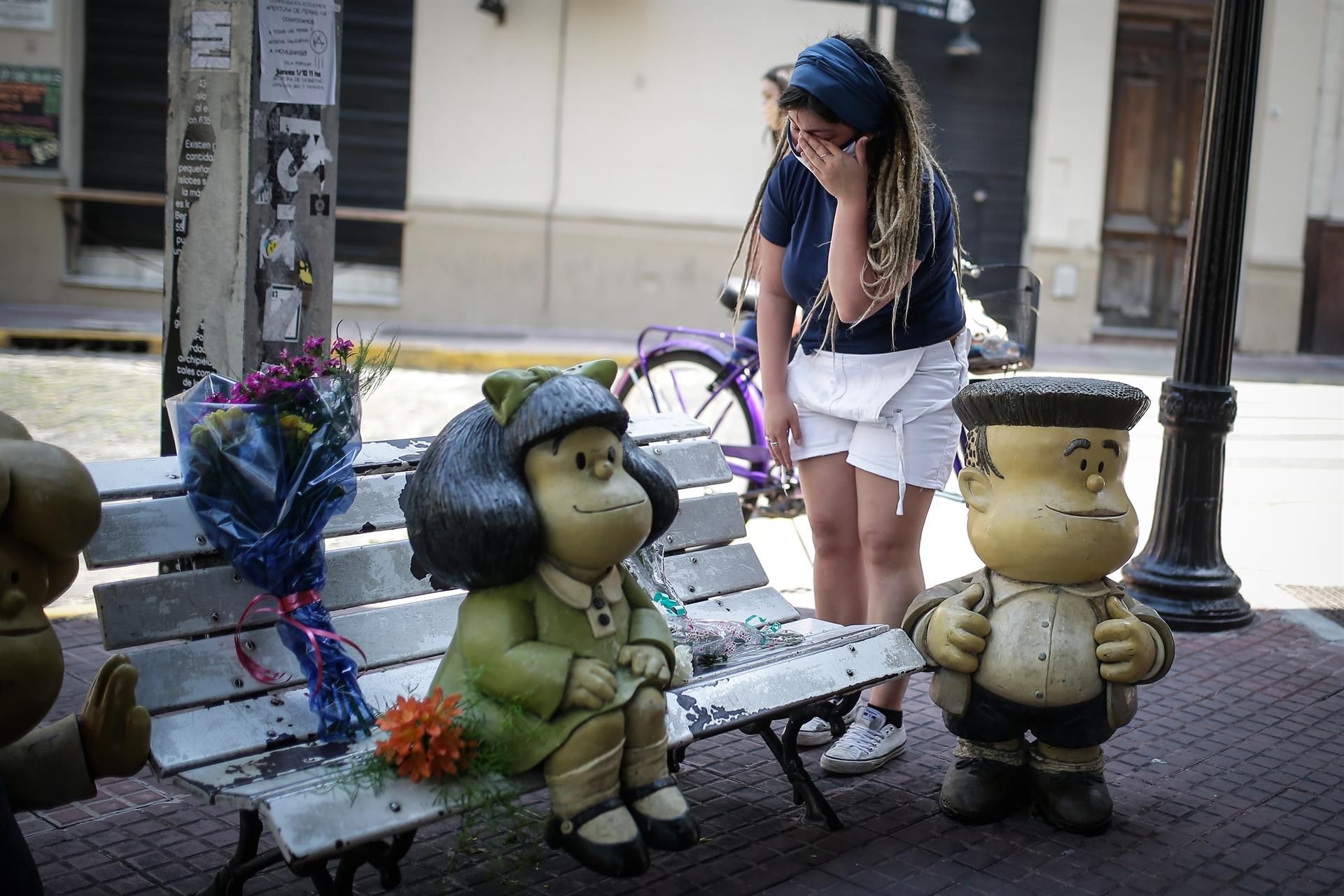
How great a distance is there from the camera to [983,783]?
3.44 metres

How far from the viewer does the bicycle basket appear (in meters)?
6.42

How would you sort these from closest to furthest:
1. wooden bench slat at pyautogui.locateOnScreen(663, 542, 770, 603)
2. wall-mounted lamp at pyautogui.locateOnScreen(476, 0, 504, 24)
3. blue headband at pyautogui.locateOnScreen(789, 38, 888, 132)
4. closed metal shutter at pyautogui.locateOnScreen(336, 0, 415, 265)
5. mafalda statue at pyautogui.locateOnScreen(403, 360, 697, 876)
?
1. mafalda statue at pyautogui.locateOnScreen(403, 360, 697, 876)
2. blue headband at pyautogui.locateOnScreen(789, 38, 888, 132)
3. wooden bench slat at pyautogui.locateOnScreen(663, 542, 770, 603)
4. wall-mounted lamp at pyautogui.locateOnScreen(476, 0, 504, 24)
5. closed metal shutter at pyautogui.locateOnScreen(336, 0, 415, 265)

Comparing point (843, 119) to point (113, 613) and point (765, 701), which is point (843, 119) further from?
point (113, 613)

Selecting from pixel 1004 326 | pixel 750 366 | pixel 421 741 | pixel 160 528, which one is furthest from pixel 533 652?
pixel 1004 326

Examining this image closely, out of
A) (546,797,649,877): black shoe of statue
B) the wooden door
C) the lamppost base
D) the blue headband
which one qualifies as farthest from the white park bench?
the wooden door

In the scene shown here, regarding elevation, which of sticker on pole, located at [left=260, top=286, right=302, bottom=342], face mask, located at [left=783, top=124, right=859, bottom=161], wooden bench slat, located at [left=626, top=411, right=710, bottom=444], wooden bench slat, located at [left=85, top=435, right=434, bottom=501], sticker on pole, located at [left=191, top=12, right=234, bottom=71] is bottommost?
wooden bench slat, located at [left=85, top=435, right=434, bottom=501]

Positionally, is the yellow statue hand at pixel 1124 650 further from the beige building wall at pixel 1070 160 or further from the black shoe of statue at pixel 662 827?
the beige building wall at pixel 1070 160

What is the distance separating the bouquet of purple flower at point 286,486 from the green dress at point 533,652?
0.96ft

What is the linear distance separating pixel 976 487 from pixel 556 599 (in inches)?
48.4

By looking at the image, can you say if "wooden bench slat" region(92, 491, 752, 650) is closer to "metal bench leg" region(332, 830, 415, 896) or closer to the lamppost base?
"metal bench leg" region(332, 830, 415, 896)

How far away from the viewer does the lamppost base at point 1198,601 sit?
5336 millimetres

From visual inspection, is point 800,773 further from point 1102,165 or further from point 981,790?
point 1102,165

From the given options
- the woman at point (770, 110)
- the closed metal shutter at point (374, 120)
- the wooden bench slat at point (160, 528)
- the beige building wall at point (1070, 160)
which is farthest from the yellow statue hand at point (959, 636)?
the beige building wall at point (1070, 160)

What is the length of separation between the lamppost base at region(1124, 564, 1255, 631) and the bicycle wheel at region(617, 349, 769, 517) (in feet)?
6.33
